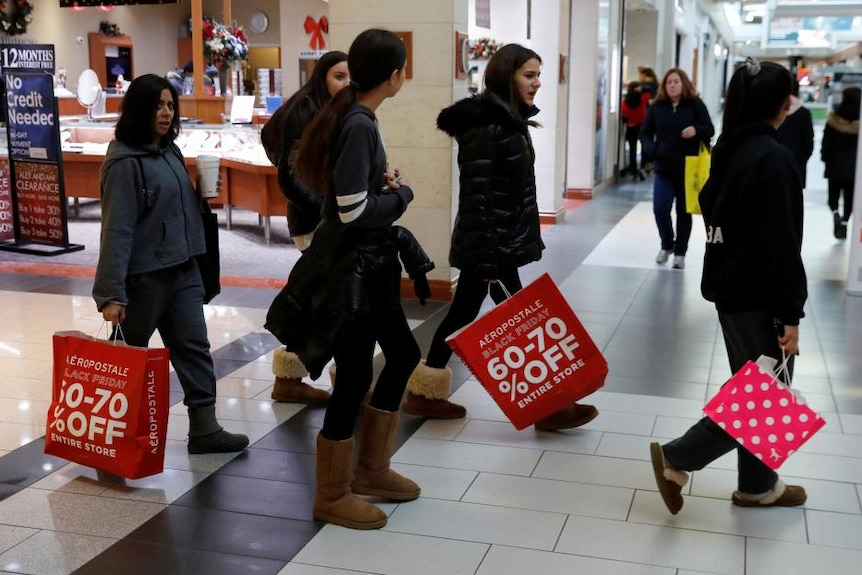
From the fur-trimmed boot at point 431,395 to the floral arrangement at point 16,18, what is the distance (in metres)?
16.2

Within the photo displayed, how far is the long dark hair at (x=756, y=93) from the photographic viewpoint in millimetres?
2748


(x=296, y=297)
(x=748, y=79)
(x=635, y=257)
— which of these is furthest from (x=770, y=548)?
(x=635, y=257)

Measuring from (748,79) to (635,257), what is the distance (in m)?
5.07

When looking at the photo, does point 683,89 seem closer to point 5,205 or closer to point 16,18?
point 5,205

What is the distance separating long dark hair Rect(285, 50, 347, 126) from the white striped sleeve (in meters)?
1.03

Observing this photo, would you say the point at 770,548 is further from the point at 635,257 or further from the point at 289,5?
the point at 289,5

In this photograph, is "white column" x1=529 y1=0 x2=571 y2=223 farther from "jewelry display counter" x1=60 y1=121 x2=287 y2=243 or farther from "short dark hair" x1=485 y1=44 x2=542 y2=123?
"short dark hair" x1=485 y1=44 x2=542 y2=123

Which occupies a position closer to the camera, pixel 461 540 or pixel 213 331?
pixel 461 540

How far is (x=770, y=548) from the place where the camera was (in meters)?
2.79

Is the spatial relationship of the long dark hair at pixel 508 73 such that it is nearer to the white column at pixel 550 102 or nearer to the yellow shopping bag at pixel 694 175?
the yellow shopping bag at pixel 694 175

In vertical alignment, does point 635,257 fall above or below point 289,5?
below

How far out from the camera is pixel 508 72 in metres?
3.48

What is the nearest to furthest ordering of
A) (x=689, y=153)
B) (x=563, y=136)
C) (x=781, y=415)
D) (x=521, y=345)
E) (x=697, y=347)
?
(x=781, y=415) → (x=521, y=345) → (x=697, y=347) → (x=689, y=153) → (x=563, y=136)

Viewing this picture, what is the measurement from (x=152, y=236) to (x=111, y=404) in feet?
1.88
